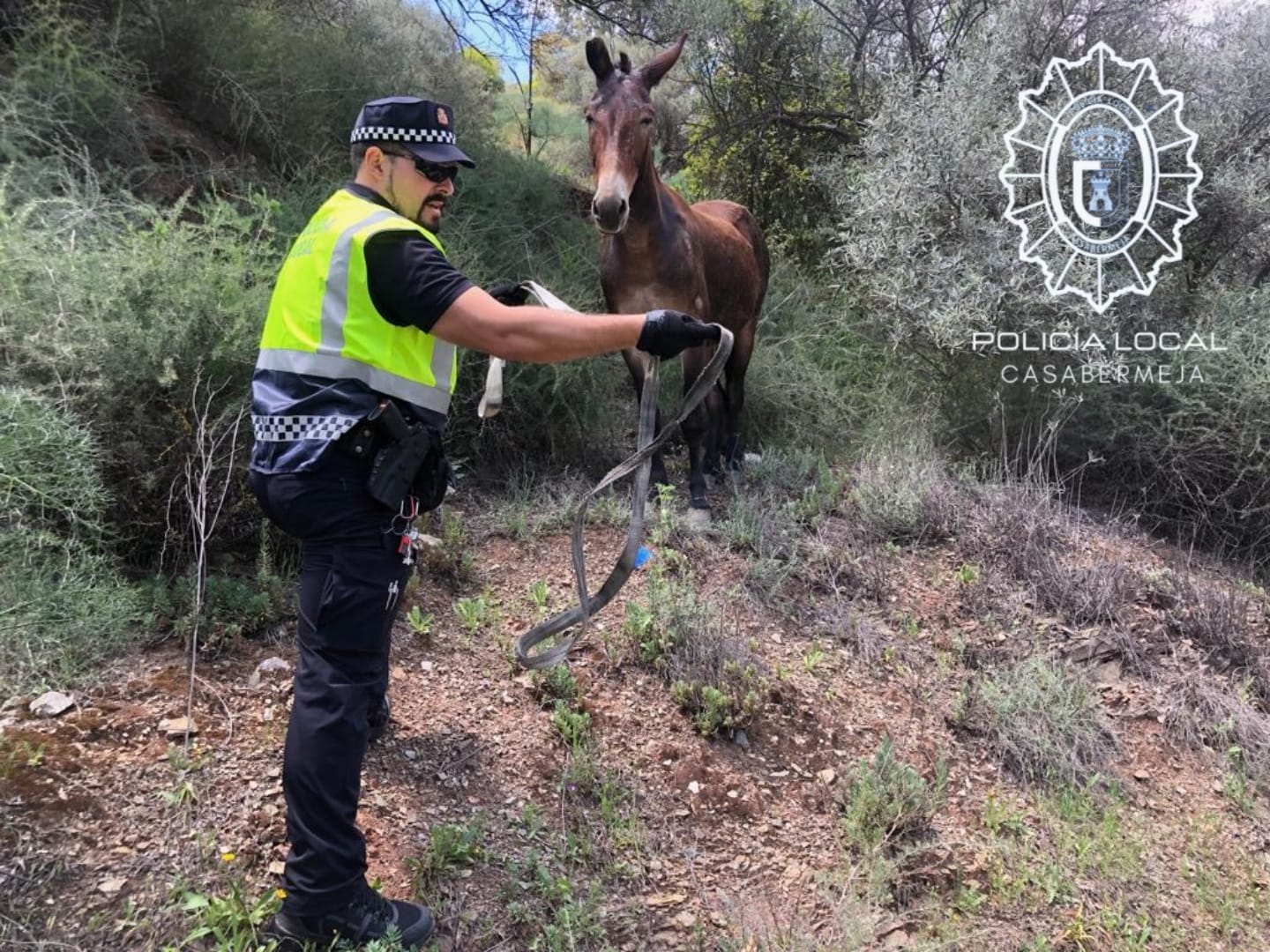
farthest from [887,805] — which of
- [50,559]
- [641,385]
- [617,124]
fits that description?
[617,124]

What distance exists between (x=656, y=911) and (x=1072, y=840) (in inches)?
59.2

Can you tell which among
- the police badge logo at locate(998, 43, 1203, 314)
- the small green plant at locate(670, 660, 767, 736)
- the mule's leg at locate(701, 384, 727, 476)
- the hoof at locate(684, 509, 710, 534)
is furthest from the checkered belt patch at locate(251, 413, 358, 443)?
the police badge logo at locate(998, 43, 1203, 314)

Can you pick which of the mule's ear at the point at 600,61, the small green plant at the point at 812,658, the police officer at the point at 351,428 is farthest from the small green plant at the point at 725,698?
the mule's ear at the point at 600,61

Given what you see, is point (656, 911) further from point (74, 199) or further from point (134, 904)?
point (74, 199)

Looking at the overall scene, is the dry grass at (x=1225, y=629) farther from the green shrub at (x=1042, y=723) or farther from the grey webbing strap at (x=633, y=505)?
the grey webbing strap at (x=633, y=505)

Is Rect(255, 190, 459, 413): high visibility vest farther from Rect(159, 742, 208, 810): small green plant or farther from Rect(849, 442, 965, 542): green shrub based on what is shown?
Rect(849, 442, 965, 542): green shrub

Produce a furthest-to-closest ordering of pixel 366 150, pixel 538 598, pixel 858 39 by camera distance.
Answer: pixel 858 39 → pixel 538 598 → pixel 366 150

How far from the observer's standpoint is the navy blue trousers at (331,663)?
82.2 inches

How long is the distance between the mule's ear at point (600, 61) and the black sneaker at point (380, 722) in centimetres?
317

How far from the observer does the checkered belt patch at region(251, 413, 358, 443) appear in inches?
82.4

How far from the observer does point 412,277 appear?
2.01 meters

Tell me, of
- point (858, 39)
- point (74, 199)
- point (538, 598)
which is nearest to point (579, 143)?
point (858, 39)

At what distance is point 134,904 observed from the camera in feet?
7.20

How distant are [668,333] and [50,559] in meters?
2.24
